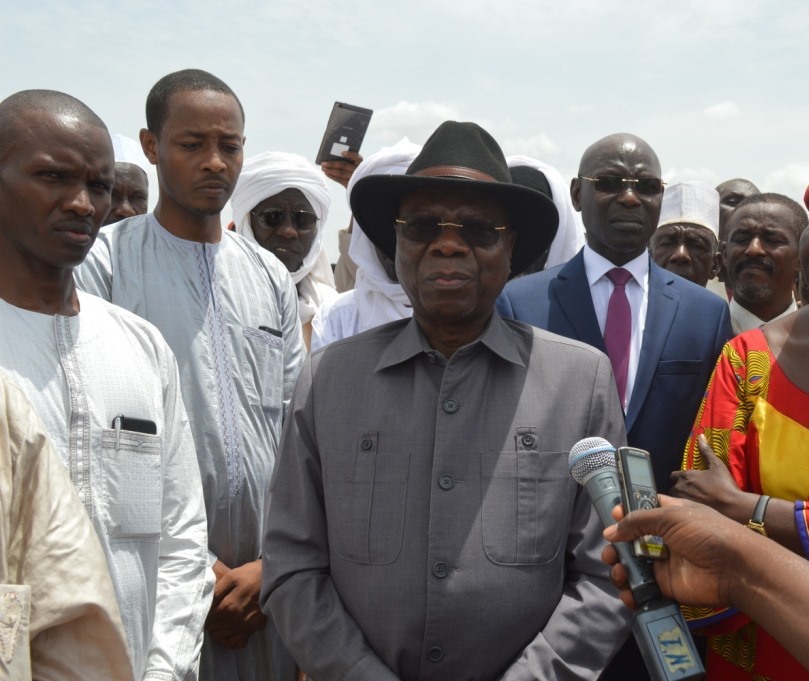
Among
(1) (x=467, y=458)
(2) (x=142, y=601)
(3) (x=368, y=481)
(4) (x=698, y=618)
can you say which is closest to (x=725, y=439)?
(4) (x=698, y=618)

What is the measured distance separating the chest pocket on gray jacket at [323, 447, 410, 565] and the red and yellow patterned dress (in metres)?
1.10

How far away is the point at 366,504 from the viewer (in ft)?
9.25

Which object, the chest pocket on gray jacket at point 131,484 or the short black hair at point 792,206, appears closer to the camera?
the chest pocket on gray jacket at point 131,484

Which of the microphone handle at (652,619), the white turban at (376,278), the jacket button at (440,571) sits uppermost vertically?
the white turban at (376,278)

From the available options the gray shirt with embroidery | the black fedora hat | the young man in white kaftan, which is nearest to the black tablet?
the black fedora hat

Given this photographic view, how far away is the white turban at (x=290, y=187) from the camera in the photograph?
225 inches

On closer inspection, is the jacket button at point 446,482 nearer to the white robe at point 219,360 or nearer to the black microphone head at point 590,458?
the black microphone head at point 590,458

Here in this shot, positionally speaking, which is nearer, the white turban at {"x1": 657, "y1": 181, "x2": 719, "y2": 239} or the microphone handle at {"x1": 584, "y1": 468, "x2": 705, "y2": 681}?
the microphone handle at {"x1": 584, "y1": 468, "x2": 705, "y2": 681}

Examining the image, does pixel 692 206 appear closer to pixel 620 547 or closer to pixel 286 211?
pixel 286 211

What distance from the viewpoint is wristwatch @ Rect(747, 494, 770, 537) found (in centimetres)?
296

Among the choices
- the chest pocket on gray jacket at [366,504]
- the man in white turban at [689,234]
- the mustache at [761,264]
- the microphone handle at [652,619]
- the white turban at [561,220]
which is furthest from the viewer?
the man in white turban at [689,234]

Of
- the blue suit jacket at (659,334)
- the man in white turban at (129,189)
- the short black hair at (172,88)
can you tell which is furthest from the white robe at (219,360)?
the man in white turban at (129,189)

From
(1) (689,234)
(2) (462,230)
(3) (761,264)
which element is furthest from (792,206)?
(2) (462,230)

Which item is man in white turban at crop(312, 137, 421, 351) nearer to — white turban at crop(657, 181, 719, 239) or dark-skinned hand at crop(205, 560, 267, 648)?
dark-skinned hand at crop(205, 560, 267, 648)
